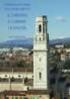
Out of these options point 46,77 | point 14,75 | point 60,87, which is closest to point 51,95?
point 46,77

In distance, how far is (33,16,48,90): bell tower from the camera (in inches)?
1110

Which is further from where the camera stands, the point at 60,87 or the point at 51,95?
the point at 60,87

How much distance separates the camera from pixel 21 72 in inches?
1412

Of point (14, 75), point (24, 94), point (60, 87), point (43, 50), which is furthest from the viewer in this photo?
point (14, 75)

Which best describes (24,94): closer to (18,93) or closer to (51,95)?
(18,93)

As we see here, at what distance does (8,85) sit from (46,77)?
11.2ft

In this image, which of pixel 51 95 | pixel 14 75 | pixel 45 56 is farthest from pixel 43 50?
pixel 14 75

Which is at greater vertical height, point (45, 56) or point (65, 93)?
point (45, 56)

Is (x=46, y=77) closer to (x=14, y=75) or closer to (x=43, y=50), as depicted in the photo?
(x=43, y=50)

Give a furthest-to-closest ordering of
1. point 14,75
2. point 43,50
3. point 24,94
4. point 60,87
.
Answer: point 14,75, point 60,87, point 43,50, point 24,94

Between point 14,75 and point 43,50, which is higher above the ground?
point 43,50

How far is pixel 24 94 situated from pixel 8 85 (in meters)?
4.75

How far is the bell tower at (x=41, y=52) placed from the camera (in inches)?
1110

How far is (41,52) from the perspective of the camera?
92.6ft
